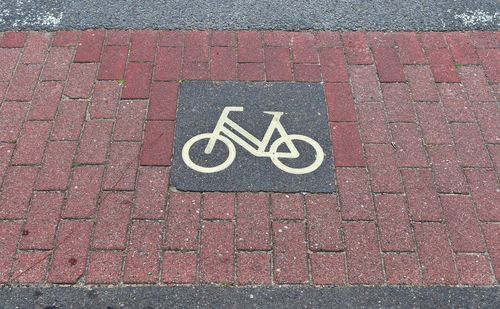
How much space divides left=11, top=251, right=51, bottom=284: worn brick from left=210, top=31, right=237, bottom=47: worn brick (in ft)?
8.63

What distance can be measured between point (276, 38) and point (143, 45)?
1.34m

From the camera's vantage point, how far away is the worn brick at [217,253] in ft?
12.1

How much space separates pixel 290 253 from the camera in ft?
12.5

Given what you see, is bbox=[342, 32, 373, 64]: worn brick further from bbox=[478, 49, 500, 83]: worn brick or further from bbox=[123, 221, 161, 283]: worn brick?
bbox=[123, 221, 161, 283]: worn brick

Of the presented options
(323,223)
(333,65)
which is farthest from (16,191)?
(333,65)

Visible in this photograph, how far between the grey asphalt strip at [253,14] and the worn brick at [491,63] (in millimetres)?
373

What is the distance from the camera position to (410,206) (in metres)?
4.09

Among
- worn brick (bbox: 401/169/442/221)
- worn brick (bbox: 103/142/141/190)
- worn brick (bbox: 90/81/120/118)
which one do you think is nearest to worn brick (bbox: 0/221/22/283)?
worn brick (bbox: 103/142/141/190)

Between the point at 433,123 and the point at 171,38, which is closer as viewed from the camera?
the point at 433,123

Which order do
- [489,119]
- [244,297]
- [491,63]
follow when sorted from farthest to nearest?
[491,63]
[489,119]
[244,297]

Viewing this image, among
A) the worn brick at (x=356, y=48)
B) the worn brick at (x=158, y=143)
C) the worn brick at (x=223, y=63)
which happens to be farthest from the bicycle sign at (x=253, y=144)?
the worn brick at (x=356, y=48)

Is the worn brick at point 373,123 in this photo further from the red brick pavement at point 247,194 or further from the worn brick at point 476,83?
the worn brick at point 476,83

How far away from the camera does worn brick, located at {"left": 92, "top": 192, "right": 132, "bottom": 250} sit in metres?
3.84

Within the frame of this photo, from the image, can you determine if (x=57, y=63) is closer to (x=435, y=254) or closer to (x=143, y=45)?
(x=143, y=45)
